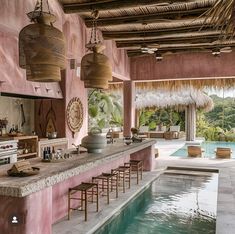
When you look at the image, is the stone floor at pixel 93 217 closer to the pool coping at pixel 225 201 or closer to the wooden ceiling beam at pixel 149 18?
the pool coping at pixel 225 201

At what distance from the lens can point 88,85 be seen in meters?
4.52

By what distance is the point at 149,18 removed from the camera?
6699 millimetres

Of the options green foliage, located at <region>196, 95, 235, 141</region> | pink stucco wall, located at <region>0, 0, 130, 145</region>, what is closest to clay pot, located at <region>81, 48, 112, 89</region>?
pink stucco wall, located at <region>0, 0, 130, 145</region>

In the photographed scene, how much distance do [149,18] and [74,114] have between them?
2.93m

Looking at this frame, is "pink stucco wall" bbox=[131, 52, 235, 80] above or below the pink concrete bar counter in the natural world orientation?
above

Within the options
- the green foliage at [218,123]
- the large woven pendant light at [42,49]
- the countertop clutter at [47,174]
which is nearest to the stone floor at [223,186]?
the countertop clutter at [47,174]

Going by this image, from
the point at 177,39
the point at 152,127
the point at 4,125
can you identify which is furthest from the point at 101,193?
the point at 152,127

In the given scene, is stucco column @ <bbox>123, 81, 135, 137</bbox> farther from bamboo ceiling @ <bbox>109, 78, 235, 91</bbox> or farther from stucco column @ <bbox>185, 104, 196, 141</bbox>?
stucco column @ <bbox>185, 104, 196, 141</bbox>

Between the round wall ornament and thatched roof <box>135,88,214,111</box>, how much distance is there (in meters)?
11.0

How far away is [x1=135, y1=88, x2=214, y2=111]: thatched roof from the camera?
62.8 ft

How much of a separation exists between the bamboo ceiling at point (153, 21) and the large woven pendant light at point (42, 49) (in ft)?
6.46

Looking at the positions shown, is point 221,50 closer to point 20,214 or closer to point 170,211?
point 170,211

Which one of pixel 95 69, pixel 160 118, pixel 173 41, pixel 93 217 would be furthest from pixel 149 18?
pixel 160 118

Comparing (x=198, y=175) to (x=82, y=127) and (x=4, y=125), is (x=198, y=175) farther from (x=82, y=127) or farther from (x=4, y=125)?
(x=4, y=125)
